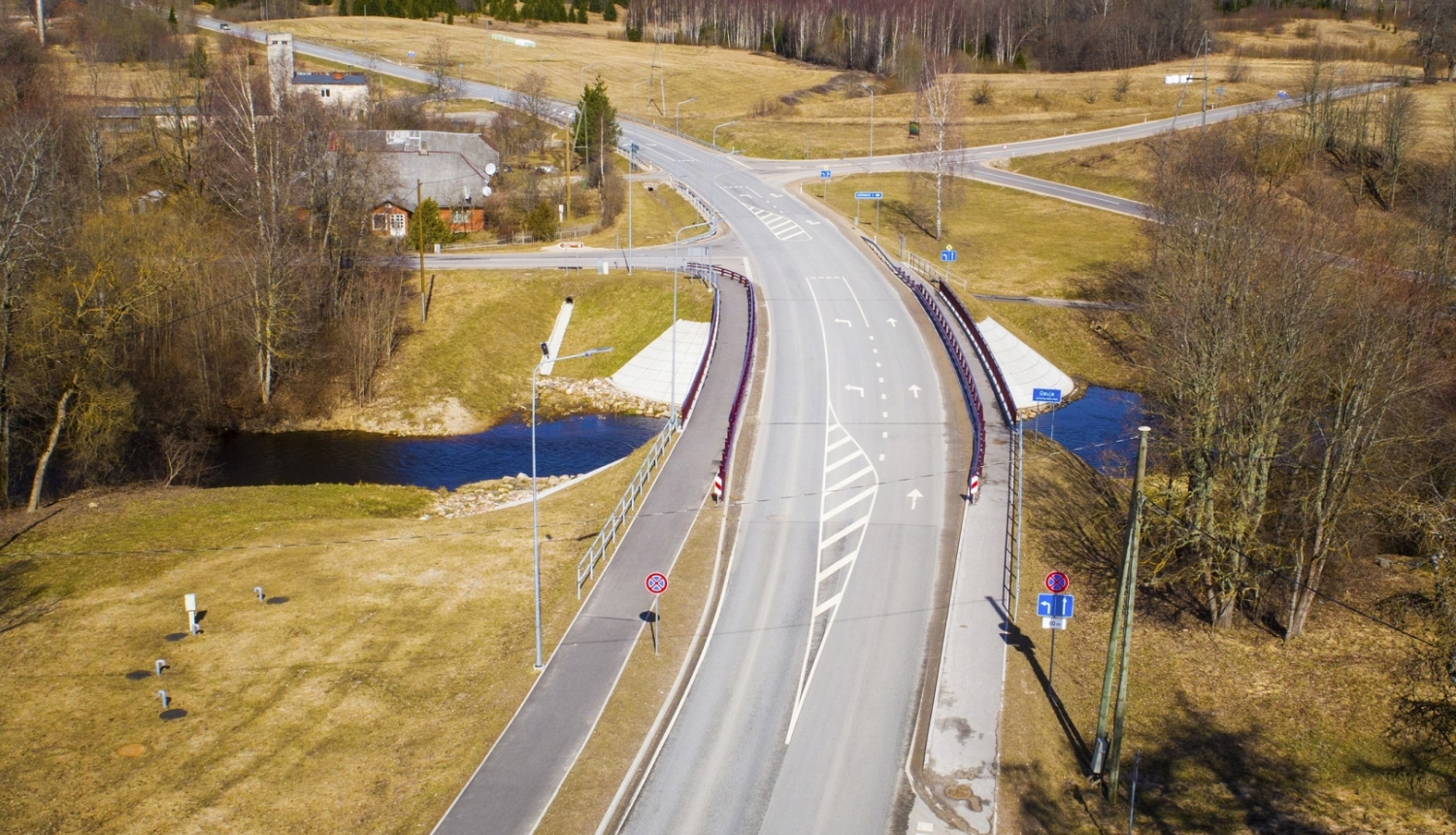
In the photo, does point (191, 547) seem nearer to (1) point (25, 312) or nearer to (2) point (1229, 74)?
(1) point (25, 312)

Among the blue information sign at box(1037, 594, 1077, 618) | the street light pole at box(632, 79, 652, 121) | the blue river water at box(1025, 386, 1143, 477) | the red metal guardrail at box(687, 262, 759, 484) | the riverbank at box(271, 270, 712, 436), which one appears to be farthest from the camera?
the street light pole at box(632, 79, 652, 121)

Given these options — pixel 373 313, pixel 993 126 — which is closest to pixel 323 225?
pixel 373 313

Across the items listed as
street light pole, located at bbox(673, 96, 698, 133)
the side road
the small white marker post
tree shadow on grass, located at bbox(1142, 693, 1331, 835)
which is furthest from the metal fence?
street light pole, located at bbox(673, 96, 698, 133)

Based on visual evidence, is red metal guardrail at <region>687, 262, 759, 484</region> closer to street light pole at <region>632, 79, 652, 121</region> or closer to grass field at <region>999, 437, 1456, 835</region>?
grass field at <region>999, 437, 1456, 835</region>

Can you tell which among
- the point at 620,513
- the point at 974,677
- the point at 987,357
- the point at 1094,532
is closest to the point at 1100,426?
the point at 987,357

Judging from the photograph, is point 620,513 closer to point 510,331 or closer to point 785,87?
point 510,331

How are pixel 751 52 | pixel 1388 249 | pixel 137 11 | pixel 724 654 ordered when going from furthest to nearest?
pixel 751 52 < pixel 137 11 < pixel 1388 249 < pixel 724 654

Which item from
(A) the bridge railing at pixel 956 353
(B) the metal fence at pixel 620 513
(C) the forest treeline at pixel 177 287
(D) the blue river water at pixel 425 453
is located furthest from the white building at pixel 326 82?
(B) the metal fence at pixel 620 513
